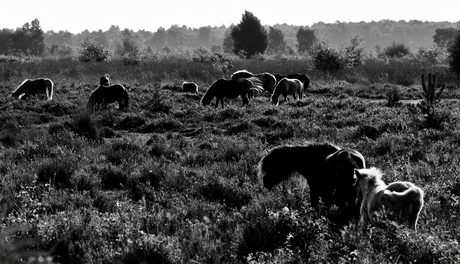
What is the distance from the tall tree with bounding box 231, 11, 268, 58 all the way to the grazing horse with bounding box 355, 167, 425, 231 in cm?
5652

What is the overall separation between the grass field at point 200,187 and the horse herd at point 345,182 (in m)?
0.22

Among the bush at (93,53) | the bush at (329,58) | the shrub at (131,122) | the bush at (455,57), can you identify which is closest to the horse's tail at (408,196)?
the shrub at (131,122)

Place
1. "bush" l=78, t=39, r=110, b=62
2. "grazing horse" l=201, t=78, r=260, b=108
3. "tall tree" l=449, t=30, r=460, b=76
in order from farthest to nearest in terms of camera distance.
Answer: "bush" l=78, t=39, r=110, b=62
"tall tree" l=449, t=30, r=460, b=76
"grazing horse" l=201, t=78, r=260, b=108

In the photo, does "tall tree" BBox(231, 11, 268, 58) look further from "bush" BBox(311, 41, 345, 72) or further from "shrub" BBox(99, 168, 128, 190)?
"shrub" BBox(99, 168, 128, 190)

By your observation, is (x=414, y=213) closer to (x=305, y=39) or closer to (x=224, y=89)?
(x=224, y=89)

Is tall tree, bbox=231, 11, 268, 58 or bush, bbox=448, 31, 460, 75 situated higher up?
tall tree, bbox=231, 11, 268, 58

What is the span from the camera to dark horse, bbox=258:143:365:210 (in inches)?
206

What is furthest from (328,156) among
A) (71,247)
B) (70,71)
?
(70,71)

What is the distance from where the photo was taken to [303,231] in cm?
443

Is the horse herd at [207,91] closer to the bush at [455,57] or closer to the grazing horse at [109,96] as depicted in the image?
the grazing horse at [109,96]

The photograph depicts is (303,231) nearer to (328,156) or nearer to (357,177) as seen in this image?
(357,177)

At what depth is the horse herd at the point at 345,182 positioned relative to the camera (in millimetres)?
4152

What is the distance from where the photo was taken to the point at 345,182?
5227mm

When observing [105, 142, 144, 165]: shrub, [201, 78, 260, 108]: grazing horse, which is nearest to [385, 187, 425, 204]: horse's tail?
[105, 142, 144, 165]: shrub
